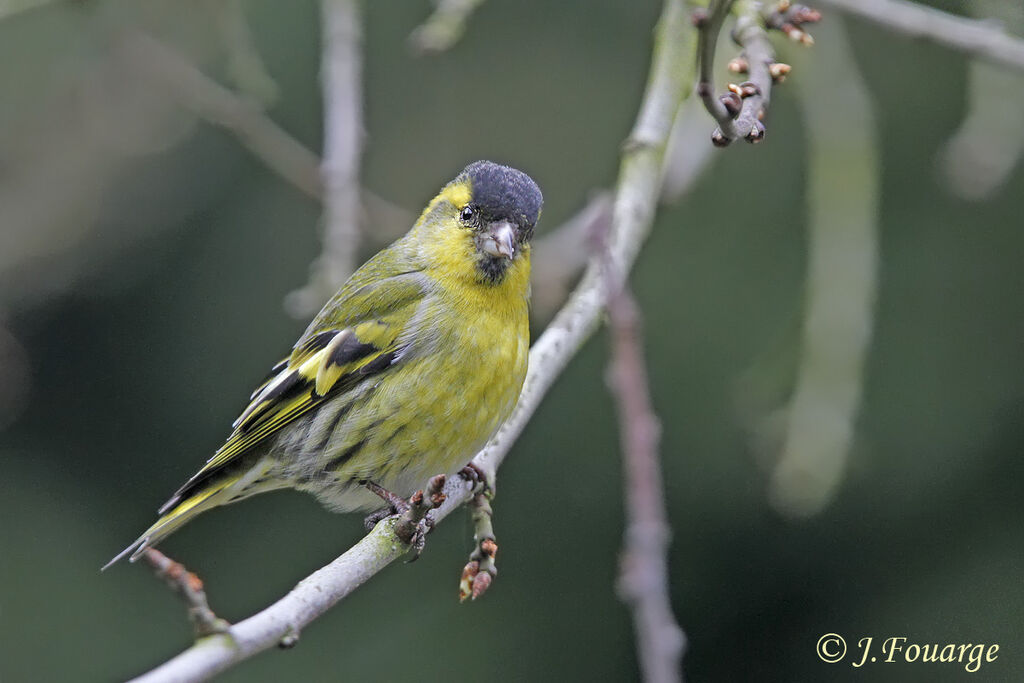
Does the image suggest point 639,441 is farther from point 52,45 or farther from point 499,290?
point 52,45

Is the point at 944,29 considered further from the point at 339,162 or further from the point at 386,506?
the point at 386,506

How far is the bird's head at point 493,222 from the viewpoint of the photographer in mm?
3697

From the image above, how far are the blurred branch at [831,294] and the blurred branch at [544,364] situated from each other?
2.23ft

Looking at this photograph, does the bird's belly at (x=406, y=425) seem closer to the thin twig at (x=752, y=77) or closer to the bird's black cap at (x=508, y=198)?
the bird's black cap at (x=508, y=198)

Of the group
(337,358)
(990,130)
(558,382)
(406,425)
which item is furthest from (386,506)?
(558,382)

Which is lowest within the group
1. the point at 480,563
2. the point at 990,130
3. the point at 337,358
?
the point at 480,563

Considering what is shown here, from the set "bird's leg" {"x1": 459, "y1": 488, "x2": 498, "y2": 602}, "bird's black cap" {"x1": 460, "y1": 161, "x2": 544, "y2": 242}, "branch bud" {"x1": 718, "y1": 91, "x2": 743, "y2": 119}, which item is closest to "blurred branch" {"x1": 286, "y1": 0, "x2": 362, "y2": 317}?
"bird's black cap" {"x1": 460, "y1": 161, "x2": 544, "y2": 242}

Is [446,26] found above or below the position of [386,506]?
above

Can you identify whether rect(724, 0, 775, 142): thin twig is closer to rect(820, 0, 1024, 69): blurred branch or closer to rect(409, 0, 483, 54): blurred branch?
rect(820, 0, 1024, 69): blurred branch

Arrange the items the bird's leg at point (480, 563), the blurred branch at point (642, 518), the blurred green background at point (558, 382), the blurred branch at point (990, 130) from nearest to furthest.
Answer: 1. the blurred branch at point (642, 518)
2. the bird's leg at point (480, 563)
3. the blurred branch at point (990, 130)
4. the blurred green background at point (558, 382)

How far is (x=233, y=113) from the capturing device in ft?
14.7

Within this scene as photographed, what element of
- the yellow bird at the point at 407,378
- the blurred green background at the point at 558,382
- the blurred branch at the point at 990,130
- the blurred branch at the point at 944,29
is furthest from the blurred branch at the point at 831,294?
the blurred green background at the point at 558,382

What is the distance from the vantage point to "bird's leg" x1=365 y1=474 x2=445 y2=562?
2.58 meters

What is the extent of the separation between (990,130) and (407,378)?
214 centimetres
